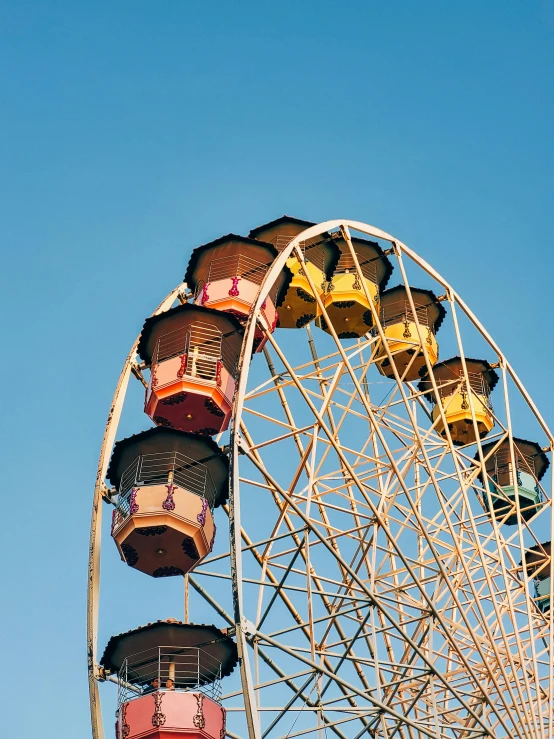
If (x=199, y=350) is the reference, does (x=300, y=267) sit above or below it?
above

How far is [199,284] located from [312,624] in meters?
9.06

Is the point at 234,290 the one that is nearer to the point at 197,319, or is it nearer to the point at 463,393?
the point at 197,319

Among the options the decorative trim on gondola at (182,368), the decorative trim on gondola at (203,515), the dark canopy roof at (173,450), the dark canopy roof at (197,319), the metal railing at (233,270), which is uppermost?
the metal railing at (233,270)

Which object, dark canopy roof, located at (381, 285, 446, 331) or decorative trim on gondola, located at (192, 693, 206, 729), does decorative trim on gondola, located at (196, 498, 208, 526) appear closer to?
decorative trim on gondola, located at (192, 693, 206, 729)

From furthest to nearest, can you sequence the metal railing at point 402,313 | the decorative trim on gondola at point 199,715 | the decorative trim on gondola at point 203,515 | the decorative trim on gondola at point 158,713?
the metal railing at point 402,313 < the decorative trim on gondola at point 203,515 < the decorative trim on gondola at point 199,715 < the decorative trim on gondola at point 158,713

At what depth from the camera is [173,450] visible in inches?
961

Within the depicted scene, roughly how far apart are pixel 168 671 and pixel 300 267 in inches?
433

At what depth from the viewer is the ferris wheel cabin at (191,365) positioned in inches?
1008

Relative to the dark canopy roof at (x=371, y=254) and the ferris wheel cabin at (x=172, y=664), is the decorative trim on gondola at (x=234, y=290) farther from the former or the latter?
the ferris wheel cabin at (x=172, y=664)

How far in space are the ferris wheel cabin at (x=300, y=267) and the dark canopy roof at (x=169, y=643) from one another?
29.6 ft

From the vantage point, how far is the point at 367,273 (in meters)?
31.9

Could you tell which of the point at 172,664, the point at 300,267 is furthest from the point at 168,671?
the point at 300,267

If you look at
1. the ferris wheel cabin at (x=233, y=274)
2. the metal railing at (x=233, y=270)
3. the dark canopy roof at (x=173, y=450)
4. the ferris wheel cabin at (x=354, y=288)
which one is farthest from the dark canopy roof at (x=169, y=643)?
the ferris wheel cabin at (x=354, y=288)

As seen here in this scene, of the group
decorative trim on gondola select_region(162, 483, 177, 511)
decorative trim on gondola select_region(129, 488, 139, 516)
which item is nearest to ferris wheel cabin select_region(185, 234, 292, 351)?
decorative trim on gondola select_region(162, 483, 177, 511)
